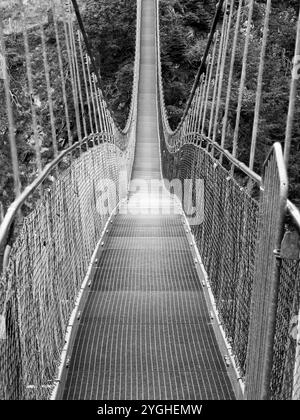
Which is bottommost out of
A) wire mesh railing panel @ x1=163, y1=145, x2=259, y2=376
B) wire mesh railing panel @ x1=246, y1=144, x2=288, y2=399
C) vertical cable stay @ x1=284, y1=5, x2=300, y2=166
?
wire mesh railing panel @ x1=163, y1=145, x2=259, y2=376

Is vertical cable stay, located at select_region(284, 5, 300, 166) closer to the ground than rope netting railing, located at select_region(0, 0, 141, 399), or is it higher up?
higher up

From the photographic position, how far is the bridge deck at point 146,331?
2.48 meters

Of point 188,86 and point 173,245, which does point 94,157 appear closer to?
point 173,245

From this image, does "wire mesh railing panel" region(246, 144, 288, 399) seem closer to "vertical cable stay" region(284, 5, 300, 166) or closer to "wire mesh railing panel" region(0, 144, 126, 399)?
"vertical cable stay" region(284, 5, 300, 166)

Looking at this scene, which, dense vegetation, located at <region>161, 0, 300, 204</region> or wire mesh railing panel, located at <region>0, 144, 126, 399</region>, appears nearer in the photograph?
wire mesh railing panel, located at <region>0, 144, 126, 399</region>

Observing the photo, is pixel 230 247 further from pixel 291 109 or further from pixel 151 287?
pixel 151 287

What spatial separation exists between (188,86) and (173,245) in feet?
42.6

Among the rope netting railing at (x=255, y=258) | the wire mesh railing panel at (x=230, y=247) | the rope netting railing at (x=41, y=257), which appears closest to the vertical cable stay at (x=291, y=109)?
the rope netting railing at (x=255, y=258)

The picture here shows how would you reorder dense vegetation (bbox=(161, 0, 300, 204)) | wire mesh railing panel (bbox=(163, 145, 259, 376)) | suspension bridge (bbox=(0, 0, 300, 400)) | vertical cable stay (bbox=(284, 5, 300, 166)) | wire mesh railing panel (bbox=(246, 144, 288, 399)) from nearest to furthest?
wire mesh railing panel (bbox=(246, 144, 288, 399)) < suspension bridge (bbox=(0, 0, 300, 400)) < vertical cable stay (bbox=(284, 5, 300, 166)) < wire mesh railing panel (bbox=(163, 145, 259, 376)) < dense vegetation (bbox=(161, 0, 300, 204))

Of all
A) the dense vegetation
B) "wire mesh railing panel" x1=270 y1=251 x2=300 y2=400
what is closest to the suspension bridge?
"wire mesh railing panel" x1=270 y1=251 x2=300 y2=400

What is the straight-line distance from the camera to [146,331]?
304cm

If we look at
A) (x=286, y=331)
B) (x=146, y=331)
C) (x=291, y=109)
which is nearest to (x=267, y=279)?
(x=286, y=331)

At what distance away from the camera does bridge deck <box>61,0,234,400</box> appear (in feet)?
8.14
